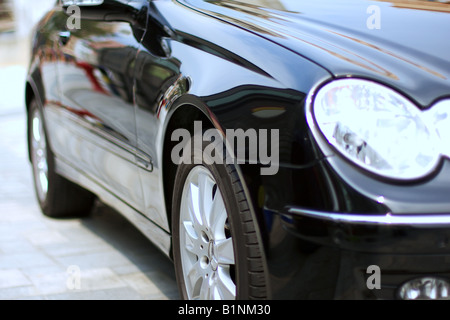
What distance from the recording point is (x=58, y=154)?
14.0ft

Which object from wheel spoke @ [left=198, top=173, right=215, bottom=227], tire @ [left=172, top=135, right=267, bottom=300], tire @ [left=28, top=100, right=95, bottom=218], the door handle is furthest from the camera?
tire @ [left=28, top=100, right=95, bottom=218]

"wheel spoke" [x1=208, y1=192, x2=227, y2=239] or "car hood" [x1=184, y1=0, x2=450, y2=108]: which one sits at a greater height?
"car hood" [x1=184, y1=0, x2=450, y2=108]

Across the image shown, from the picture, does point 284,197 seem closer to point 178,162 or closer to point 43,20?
point 178,162

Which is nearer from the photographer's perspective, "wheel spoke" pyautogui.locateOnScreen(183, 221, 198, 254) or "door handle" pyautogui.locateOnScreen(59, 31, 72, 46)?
"wheel spoke" pyautogui.locateOnScreen(183, 221, 198, 254)

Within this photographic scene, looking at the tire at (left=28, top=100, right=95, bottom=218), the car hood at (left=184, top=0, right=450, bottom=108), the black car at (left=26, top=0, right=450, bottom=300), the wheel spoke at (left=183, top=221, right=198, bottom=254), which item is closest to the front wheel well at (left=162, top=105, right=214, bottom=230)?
the black car at (left=26, top=0, right=450, bottom=300)

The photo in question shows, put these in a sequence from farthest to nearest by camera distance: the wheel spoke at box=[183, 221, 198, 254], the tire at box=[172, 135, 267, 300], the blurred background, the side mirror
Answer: the blurred background
the side mirror
the wheel spoke at box=[183, 221, 198, 254]
the tire at box=[172, 135, 267, 300]

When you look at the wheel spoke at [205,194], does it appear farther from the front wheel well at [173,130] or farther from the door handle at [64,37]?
the door handle at [64,37]

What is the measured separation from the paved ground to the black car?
0.44 metres

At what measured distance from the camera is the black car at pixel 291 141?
190 centimetres

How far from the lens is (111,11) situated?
10.3 ft

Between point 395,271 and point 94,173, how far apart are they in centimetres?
210
